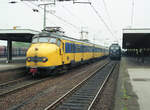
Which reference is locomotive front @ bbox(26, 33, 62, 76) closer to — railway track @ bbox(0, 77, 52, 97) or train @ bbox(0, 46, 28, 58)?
railway track @ bbox(0, 77, 52, 97)

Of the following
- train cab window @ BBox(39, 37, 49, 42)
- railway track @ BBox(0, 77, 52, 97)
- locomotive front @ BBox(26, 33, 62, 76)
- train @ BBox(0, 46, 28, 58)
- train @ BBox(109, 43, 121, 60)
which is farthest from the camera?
train @ BBox(0, 46, 28, 58)

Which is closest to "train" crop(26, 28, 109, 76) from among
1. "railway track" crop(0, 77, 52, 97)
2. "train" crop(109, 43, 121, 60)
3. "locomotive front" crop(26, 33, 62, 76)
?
"locomotive front" crop(26, 33, 62, 76)

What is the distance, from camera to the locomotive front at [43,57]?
1234 cm

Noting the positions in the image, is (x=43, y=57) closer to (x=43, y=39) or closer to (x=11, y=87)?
(x=43, y=39)

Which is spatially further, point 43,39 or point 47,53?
point 43,39

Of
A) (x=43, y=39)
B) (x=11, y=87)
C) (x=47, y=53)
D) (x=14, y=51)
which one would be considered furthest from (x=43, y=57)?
(x=14, y=51)

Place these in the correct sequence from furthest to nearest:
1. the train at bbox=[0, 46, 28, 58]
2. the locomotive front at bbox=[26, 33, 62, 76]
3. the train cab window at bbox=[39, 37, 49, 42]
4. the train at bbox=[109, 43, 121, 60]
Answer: the train at bbox=[0, 46, 28, 58] < the train at bbox=[109, 43, 121, 60] < the train cab window at bbox=[39, 37, 49, 42] < the locomotive front at bbox=[26, 33, 62, 76]

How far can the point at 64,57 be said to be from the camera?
14875 millimetres

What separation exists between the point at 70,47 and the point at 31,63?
5.07 metres

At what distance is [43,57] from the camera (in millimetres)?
12312

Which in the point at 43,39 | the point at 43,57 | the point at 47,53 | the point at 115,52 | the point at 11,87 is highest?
the point at 43,39

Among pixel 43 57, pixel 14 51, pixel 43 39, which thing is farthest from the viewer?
pixel 14 51

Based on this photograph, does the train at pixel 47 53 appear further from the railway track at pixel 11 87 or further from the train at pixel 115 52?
the train at pixel 115 52

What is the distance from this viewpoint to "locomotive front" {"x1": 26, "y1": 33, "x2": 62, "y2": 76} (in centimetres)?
1234
